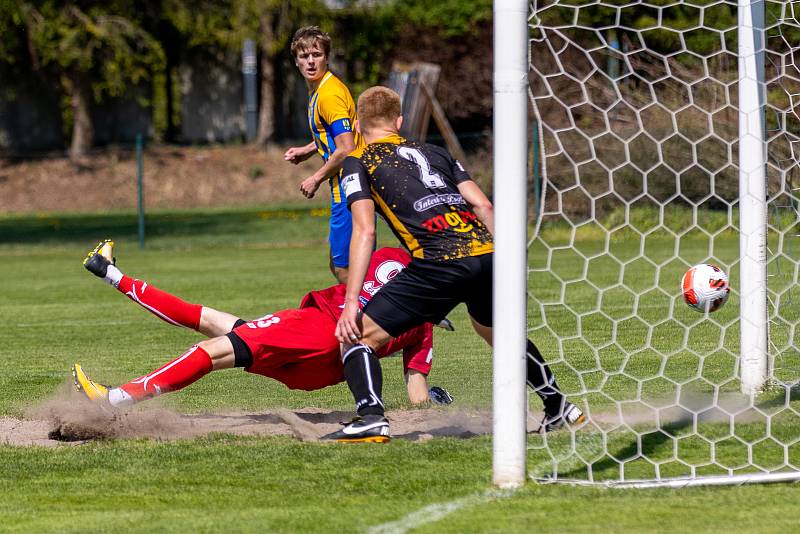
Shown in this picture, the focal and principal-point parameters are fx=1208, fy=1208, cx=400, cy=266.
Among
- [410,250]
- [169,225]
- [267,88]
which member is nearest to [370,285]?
[410,250]

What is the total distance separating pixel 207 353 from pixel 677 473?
248 centimetres

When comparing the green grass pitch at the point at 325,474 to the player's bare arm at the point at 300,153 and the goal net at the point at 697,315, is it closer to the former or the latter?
the goal net at the point at 697,315

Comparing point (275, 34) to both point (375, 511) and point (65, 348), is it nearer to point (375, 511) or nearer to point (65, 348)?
point (65, 348)

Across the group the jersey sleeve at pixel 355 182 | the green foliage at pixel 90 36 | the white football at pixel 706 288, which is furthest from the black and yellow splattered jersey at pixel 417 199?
the green foliage at pixel 90 36

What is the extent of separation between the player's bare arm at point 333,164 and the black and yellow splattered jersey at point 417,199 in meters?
2.02

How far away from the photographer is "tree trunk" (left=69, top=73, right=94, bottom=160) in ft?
130

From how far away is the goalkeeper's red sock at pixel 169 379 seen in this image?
20.7 ft

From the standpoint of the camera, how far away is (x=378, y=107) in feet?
19.8

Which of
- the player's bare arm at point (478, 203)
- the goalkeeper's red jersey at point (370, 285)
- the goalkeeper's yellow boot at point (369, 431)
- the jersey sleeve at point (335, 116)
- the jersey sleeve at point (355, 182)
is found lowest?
the goalkeeper's yellow boot at point (369, 431)

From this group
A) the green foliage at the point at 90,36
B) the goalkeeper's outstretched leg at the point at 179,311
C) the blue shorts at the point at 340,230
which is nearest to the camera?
the goalkeeper's outstretched leg at the point at 179,311

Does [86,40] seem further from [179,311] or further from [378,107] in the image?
[378,107]

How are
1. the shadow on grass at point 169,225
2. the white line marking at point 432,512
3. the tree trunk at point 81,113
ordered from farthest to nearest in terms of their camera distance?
the tree trunk at point 81,113 < the shadow on grass at point 169,225 < the white line marking at point 432,512

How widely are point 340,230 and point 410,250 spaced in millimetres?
2379

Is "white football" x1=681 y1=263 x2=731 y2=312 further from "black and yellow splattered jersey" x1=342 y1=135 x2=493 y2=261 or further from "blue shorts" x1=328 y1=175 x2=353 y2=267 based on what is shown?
"blue shorts" x1=328 y1=175 x2=353 y2=267
